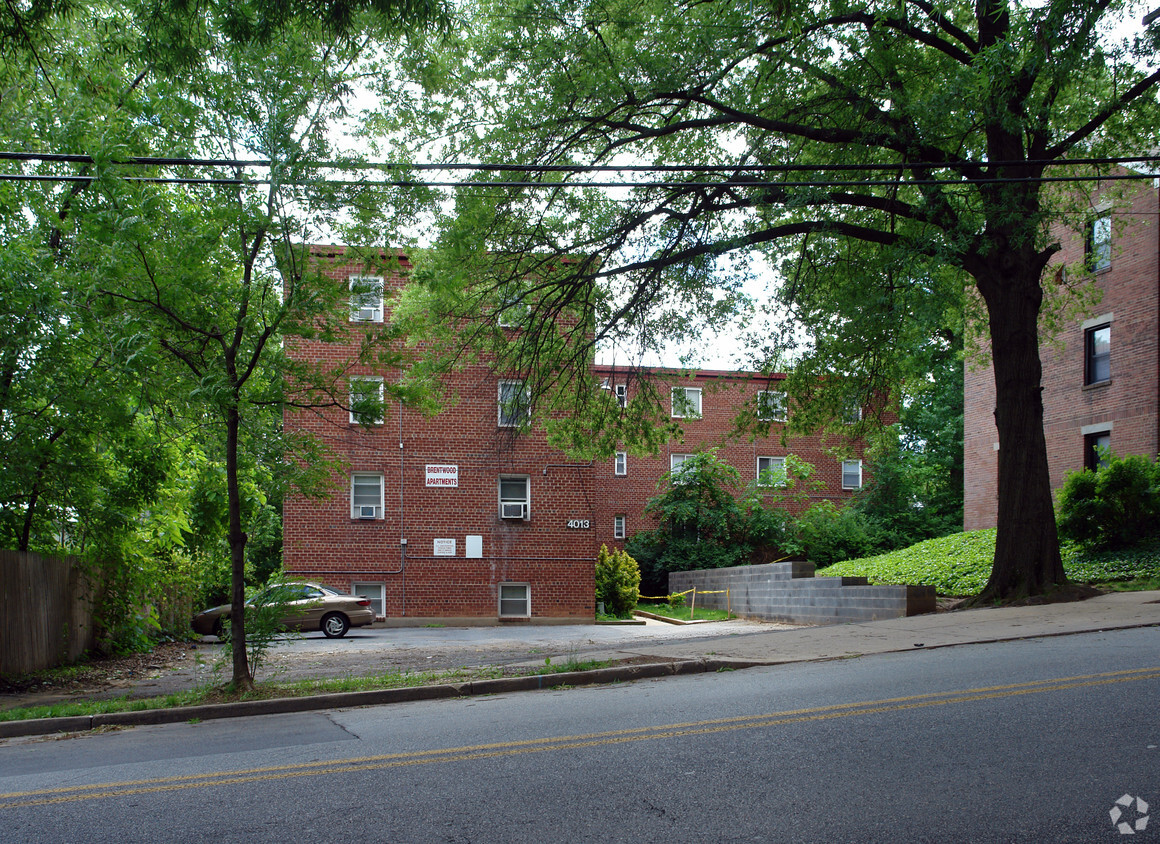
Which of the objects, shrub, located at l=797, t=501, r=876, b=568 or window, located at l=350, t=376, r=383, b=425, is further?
shrub, located at l=797, t=501, r=876, b=568

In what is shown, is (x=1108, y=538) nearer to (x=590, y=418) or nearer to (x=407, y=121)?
(x=590, y=418)

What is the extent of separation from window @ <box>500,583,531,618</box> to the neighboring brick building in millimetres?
14961

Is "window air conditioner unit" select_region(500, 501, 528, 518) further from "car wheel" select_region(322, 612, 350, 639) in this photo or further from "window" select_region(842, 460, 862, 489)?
"window" select_region(842, 460, 862, 489)

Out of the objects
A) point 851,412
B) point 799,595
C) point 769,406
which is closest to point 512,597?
point 799,595

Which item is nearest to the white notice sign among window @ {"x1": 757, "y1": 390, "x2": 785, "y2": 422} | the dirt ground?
the dirt ground

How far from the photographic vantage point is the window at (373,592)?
26297 mm

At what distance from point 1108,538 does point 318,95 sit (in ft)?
54.3

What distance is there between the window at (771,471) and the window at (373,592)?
16437mm

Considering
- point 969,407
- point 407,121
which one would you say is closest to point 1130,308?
point 969,407

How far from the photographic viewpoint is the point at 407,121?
1362 cm

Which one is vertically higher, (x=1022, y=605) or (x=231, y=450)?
(x=231, y=450)

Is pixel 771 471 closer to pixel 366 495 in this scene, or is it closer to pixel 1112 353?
pixel 1112 353

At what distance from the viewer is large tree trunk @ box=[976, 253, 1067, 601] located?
14406 mm

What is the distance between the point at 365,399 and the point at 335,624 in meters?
12.8
